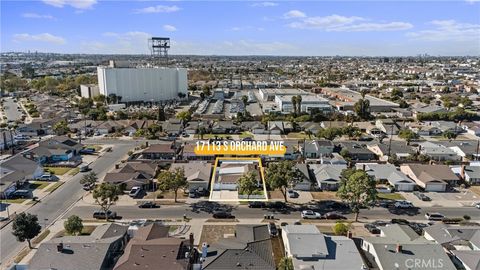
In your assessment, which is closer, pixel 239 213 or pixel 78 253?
pixel 78 253

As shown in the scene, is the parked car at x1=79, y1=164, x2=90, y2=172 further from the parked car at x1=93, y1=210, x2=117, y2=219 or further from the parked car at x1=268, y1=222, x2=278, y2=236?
the parked car at x1=268, y1=222, x2=278, y2=236

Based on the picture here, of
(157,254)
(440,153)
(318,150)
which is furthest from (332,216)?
(440,153)

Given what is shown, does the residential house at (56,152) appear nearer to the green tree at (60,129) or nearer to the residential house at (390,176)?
the green tree at (60,129)

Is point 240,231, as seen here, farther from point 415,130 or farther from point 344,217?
point 415,130

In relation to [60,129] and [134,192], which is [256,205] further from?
[60,129]

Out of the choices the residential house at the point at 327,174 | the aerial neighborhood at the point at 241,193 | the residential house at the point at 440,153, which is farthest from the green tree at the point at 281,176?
the residential house at the point at 440,153

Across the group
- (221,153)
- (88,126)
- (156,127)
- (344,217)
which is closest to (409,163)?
(344,217)
